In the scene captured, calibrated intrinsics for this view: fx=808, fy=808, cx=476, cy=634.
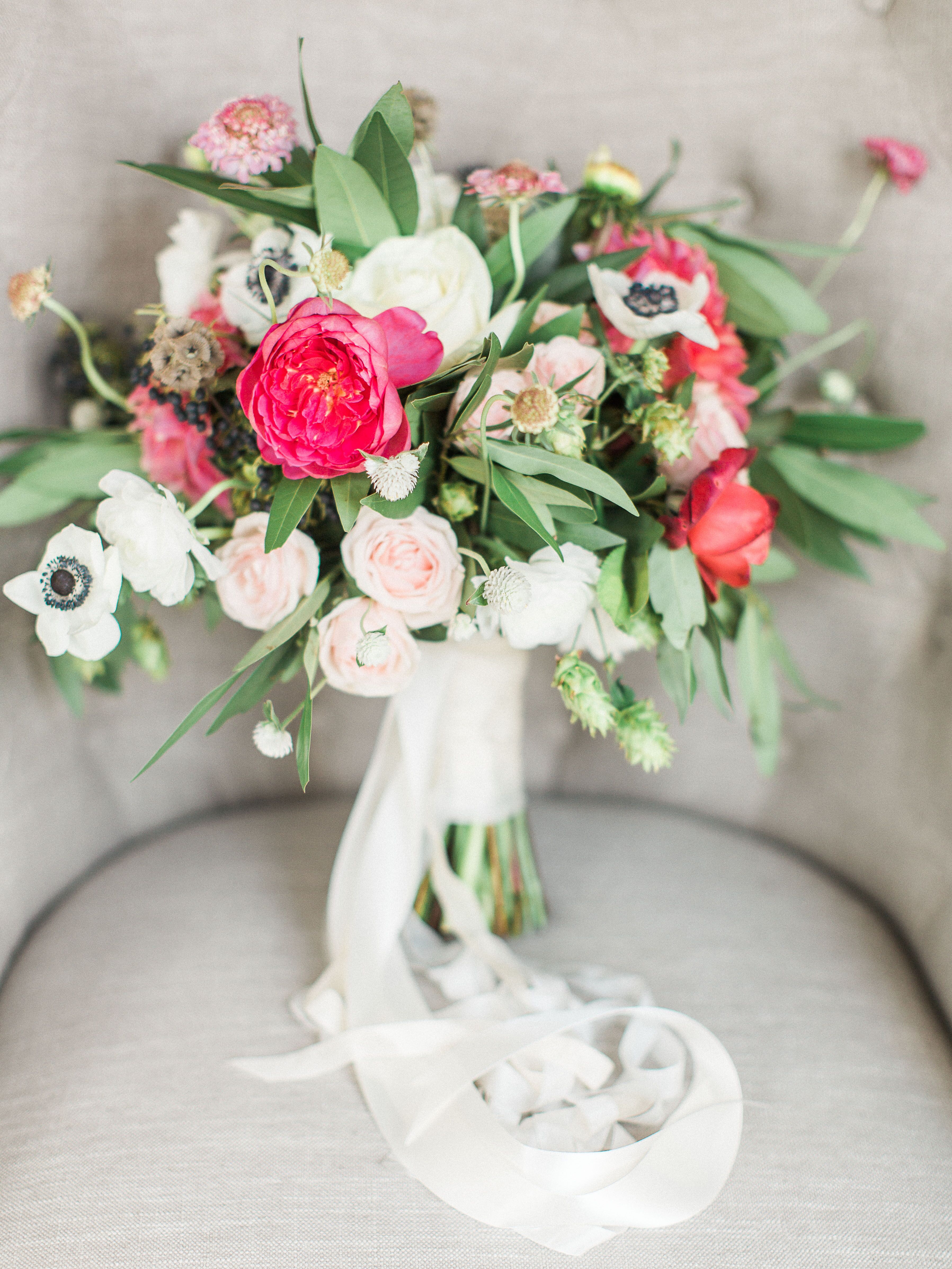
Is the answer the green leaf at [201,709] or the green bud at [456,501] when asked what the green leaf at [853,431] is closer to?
the green bud at [456,501]

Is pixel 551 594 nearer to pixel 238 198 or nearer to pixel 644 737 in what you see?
pixel 644 737

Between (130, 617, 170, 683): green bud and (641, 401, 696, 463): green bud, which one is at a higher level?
(641, 401, 696, 463): green bud

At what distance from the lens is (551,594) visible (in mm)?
500

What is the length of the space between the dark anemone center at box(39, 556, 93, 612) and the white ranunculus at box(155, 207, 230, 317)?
21cm

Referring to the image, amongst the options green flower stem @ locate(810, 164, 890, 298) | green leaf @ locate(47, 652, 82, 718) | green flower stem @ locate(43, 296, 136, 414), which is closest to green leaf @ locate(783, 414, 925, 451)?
green flower stem @ locate(810, 164, 890, 298)

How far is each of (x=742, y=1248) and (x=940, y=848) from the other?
0.38 m

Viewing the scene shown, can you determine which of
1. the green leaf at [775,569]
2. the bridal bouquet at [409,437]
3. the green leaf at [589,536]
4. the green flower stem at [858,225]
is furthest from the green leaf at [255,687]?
the green flower stem at [858,225]

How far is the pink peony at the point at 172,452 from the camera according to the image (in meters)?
0.57

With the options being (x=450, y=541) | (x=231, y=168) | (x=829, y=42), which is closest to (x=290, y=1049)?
(x=450, y=541)

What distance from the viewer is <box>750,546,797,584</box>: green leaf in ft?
2.34

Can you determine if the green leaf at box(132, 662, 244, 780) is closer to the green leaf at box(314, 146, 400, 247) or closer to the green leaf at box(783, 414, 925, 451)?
the green leaf at box(314, 146, 400, 247)

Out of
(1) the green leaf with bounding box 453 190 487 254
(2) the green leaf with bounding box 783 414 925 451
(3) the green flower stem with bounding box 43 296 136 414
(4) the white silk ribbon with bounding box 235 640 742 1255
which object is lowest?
(4) the white silk ribbon with bounding box 235 640 742 1255

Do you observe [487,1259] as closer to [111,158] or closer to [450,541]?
[450,541]

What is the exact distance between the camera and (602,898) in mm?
783
